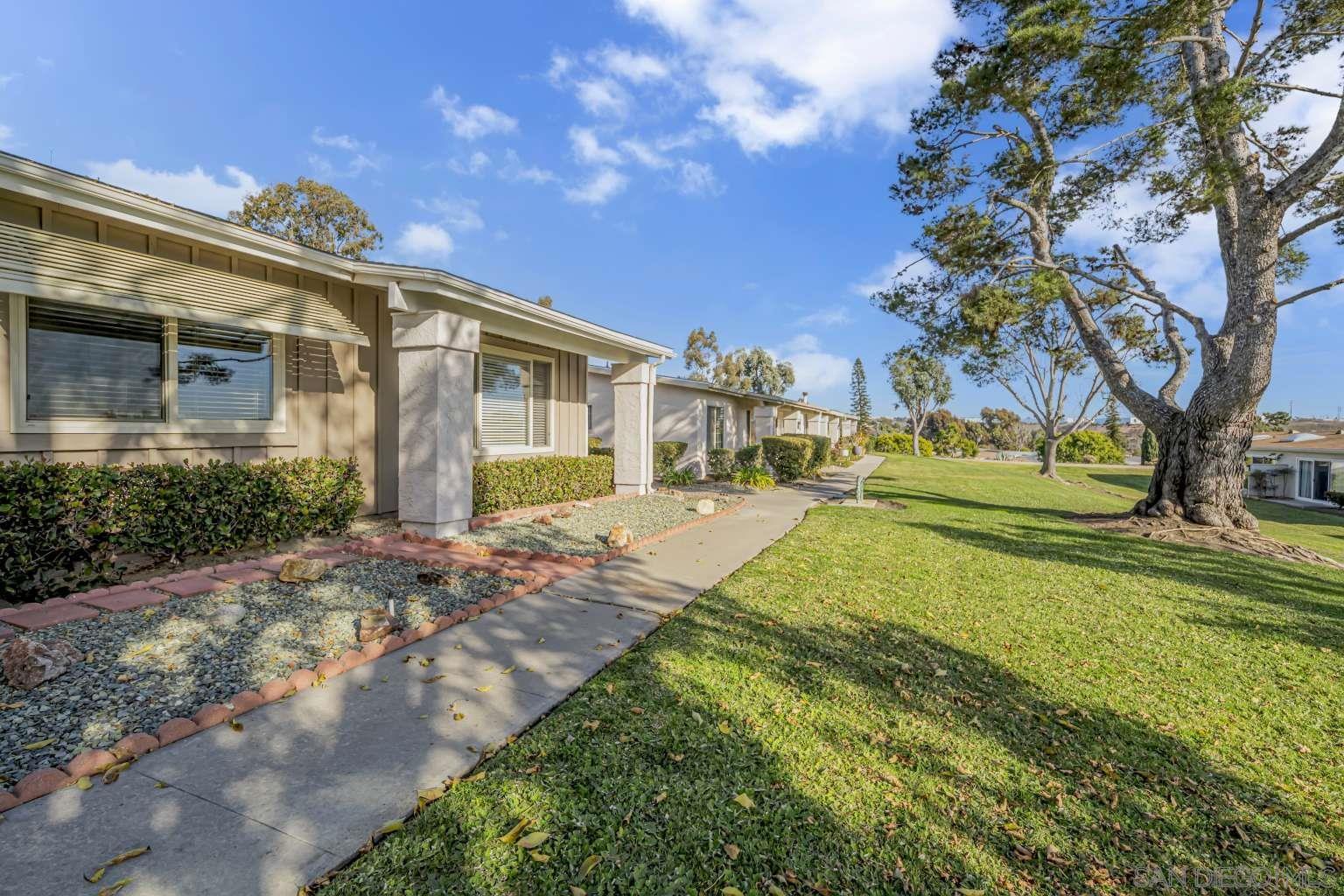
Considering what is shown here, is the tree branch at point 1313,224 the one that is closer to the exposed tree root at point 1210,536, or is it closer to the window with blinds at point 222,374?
the exposed tree root at point 1210,536

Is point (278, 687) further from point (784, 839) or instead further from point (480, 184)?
point (480, 184)

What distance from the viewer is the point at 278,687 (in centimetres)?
295

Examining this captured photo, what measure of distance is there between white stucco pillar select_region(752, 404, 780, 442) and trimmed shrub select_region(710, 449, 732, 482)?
15.3 ft

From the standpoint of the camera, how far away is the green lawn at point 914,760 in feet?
6.58

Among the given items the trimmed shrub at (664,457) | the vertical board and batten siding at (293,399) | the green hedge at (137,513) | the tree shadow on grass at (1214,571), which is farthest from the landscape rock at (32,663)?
the trimmed shrub at (664,457)

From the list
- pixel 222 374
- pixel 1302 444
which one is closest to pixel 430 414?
pixel 222 374

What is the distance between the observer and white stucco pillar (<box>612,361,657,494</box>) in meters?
10.9

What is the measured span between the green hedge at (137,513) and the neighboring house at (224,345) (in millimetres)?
594

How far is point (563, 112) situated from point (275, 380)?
490 inches

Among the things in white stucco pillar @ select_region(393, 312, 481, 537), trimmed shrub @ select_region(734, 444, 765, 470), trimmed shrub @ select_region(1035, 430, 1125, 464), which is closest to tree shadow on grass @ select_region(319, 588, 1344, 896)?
white stucco pillar @ select_region(393, 312, 481, 537)

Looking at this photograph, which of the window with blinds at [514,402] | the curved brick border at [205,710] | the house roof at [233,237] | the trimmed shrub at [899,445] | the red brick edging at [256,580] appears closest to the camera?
the curved brick border at [205,710]

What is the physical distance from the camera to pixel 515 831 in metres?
2.06

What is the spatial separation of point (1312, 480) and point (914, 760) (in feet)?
109

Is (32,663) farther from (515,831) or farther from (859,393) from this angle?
(859,393)
